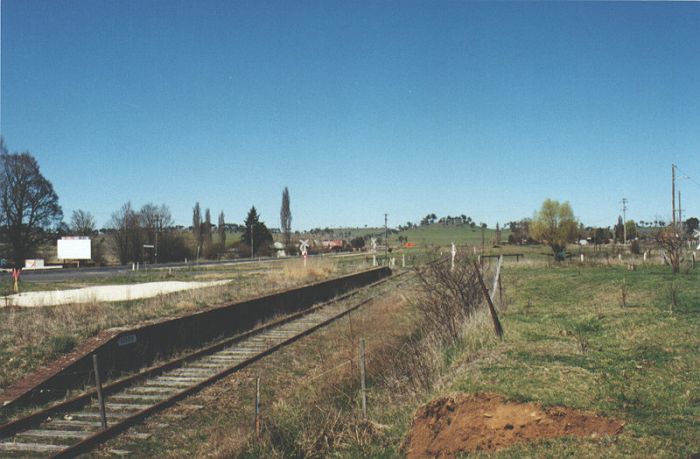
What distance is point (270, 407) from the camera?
9.64 meters

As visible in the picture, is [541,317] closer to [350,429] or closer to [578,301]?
[578,301]

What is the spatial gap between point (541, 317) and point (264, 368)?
22.2 feet

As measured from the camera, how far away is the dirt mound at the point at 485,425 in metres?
6.20

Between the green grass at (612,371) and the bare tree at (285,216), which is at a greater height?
the bare tree at (285,216)

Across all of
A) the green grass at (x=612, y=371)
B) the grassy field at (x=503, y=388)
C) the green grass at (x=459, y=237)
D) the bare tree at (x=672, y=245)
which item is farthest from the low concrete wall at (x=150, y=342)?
the green grass at (x=459, y=237)

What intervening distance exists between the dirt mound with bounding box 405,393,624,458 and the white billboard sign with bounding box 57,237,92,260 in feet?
183

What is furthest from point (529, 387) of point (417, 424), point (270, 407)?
point (270, 407)

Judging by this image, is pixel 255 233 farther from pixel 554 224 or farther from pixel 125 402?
pixel 125 402

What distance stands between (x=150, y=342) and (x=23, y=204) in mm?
49955

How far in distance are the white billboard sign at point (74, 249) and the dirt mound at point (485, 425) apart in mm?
55783

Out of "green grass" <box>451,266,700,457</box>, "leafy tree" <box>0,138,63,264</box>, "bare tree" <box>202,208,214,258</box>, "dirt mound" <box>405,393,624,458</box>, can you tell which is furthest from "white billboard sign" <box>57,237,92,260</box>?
"dirt mound" <box>405,393,624,458</box>

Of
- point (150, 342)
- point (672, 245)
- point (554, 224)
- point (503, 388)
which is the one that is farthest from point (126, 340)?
point (554, 224)

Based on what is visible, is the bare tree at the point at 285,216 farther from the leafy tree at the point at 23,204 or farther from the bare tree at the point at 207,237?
the leafy tree at the point at 23,204

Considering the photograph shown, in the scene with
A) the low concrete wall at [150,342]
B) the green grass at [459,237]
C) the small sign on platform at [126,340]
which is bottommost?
the low concrete wall at [150,342]
